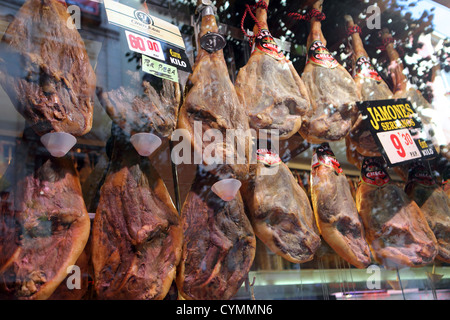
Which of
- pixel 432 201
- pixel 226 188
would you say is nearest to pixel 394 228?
pixel 432 201

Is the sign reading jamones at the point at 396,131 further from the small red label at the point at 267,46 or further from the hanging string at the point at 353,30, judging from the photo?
the hanging string at the point at 353,30

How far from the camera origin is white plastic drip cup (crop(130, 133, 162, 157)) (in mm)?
1472

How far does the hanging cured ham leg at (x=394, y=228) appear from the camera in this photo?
1.99 m

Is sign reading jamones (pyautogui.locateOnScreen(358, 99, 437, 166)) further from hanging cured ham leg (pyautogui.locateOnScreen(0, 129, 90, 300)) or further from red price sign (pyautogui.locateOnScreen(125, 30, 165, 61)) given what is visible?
hanging cured ham leg (pyautogui.locateOnScreen(0, 129, 90, 300))

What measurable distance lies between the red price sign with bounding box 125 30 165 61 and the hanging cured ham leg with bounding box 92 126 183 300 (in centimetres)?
34

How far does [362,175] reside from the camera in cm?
227

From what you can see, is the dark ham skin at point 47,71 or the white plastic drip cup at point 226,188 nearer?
the dark ham skin at point 47,71

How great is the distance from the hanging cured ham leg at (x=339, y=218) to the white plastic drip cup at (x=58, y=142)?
1193 mm

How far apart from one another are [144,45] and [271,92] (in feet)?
2.20

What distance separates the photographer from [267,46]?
2113 millimetres

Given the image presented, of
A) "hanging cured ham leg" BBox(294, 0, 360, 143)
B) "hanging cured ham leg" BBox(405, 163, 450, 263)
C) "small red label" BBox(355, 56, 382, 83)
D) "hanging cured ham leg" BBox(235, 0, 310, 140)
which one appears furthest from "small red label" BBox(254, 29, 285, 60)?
"hanging cured ham leg" BBox(405, 163, 450, 263)

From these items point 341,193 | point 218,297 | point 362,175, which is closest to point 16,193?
point 218,297

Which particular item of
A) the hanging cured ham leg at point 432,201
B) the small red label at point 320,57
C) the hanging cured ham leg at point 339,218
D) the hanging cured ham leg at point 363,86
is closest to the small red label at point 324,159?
the hanging cured ham leg at point 339,218
